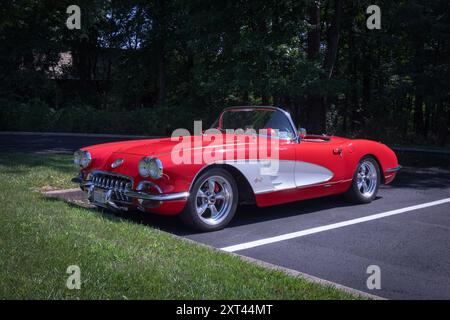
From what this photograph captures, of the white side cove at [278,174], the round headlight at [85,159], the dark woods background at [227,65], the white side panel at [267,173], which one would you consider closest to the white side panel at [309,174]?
the white side cove at [278,174]

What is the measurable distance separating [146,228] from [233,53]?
378 inches

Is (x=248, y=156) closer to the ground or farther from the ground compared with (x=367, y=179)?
farther from the ground

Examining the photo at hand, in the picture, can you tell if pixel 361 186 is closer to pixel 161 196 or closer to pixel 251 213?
pixel 251 213

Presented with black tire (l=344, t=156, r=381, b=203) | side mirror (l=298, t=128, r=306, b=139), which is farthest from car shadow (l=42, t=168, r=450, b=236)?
side mirror (l=298, t=128, r=306, b=139)

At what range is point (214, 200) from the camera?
5777mm

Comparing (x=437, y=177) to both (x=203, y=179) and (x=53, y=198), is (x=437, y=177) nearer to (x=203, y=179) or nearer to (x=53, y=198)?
(x=203, y=179)

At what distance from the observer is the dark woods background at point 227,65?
1390 cm

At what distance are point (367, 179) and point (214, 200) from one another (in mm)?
2844

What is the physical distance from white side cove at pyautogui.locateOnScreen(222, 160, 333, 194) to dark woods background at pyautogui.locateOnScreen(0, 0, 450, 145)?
7.20 metres

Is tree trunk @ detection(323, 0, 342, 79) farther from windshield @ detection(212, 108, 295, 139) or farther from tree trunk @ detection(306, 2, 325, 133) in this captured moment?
windshield @ detection(212, 108, 295, 139)

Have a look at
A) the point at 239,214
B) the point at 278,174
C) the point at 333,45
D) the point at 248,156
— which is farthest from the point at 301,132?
the point at 333,45

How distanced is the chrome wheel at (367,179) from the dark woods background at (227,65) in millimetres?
6300

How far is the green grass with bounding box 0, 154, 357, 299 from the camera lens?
3.56 m

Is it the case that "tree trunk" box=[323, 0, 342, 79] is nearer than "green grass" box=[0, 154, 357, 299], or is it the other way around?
"green grass" box=[0, 154, 357, 299]
